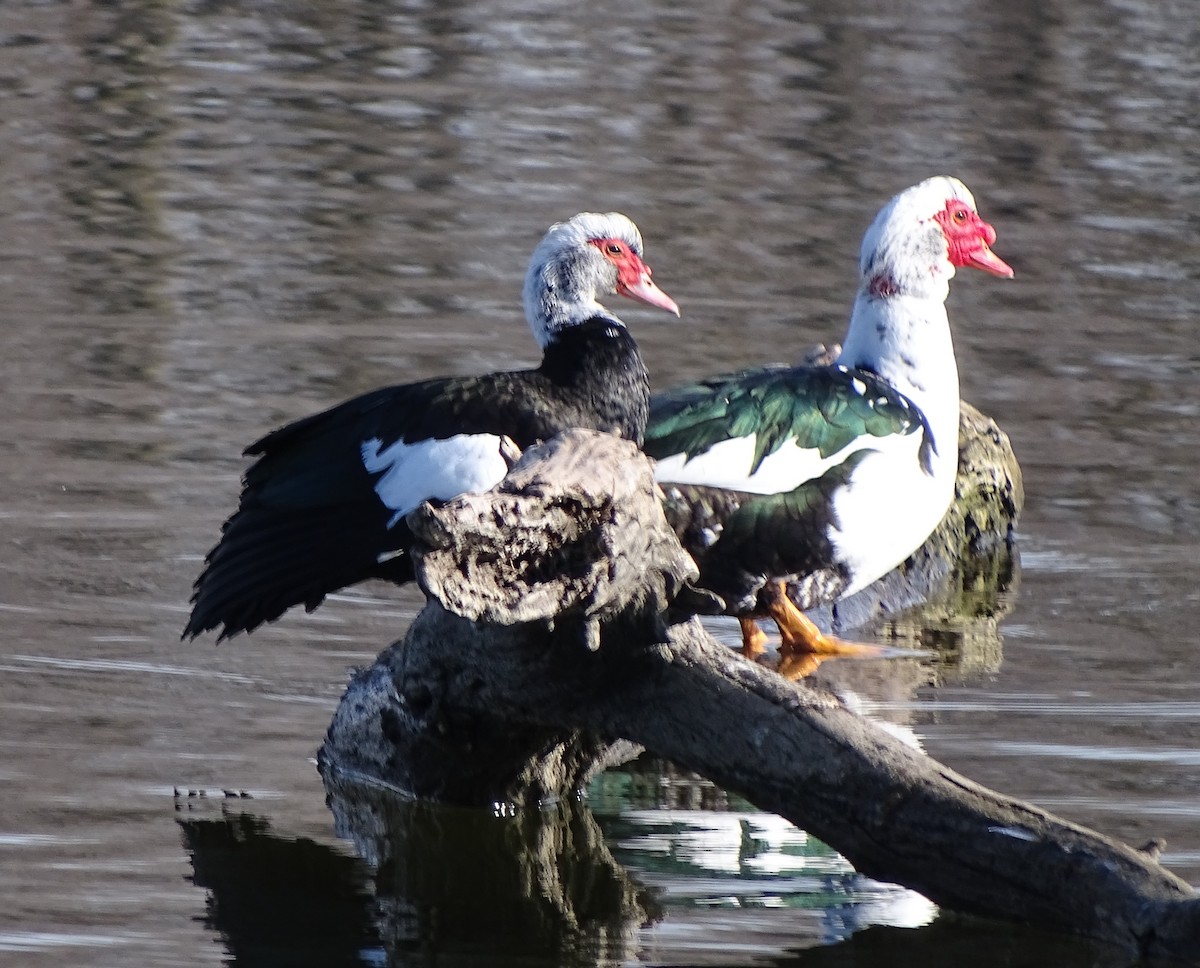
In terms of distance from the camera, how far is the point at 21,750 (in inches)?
209

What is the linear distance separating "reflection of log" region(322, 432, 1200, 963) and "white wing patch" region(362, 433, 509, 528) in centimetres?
69

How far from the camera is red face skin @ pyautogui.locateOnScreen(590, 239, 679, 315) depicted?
6.62m

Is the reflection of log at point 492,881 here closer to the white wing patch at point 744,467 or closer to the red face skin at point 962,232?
the white wing patch at point 744,467

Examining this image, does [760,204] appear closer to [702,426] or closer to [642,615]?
[702,426]

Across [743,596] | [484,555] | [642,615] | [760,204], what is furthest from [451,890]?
[760,204]

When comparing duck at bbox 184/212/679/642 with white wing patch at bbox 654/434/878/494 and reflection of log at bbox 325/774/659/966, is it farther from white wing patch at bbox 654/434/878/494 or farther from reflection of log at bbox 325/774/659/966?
reflection of log at bbox 325/774/659/966

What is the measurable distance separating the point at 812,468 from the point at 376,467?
1307 mm

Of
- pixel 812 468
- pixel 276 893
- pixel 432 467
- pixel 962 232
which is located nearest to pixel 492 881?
pixel 276 893

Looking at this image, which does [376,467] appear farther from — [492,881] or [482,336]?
[482,336]

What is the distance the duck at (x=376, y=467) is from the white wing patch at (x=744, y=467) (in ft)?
0.53

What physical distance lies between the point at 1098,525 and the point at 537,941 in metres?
4.10

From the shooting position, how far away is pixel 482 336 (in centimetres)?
1017

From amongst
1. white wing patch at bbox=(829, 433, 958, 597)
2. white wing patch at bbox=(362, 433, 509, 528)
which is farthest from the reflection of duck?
white wing patch at bbox=(829, 433, 958, 597)

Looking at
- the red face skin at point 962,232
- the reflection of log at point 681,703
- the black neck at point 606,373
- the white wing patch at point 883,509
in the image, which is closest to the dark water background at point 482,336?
the reflection of log at point 681,703
